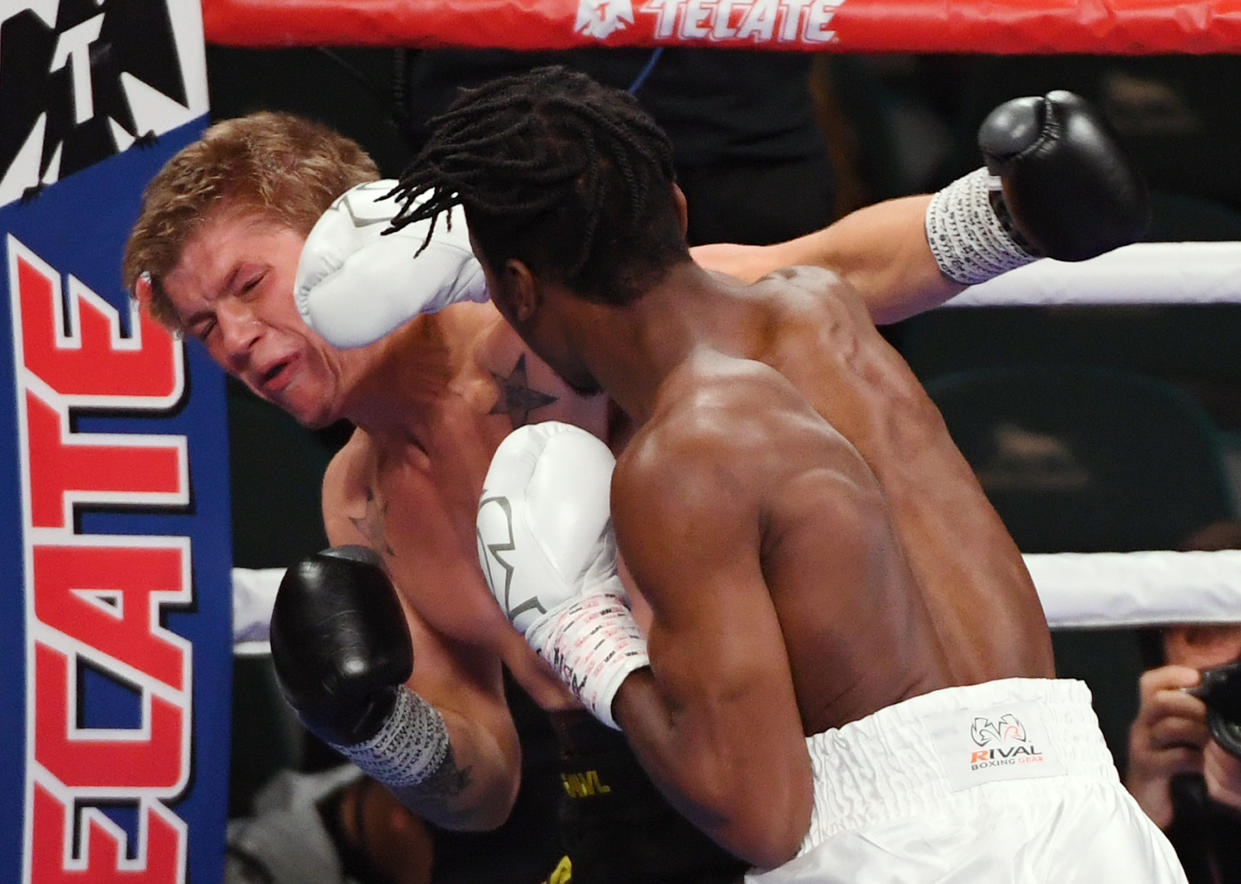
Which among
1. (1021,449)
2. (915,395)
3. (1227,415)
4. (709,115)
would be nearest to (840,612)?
(915,395)

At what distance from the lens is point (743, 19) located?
1832mm

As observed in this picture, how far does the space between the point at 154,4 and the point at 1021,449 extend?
1.41m

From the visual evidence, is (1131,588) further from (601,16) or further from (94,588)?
(94,588)

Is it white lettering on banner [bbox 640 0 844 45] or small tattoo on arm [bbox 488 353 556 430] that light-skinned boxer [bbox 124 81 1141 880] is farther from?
white lettering on banner [bbox 640 0 844 45]

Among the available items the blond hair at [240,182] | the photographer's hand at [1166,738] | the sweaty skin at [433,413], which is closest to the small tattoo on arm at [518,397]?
the sweaty skin at [433,413]

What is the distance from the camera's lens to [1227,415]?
7.51 ft

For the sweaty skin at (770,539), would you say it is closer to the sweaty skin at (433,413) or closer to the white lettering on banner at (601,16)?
the sweaty skin at (433,413)

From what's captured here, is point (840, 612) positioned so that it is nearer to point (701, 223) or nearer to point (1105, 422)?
point (701, 223)

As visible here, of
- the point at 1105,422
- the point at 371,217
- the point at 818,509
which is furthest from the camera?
the point at 1105,422

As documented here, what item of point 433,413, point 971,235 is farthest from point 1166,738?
point 433,413

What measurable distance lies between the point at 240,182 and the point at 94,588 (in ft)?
1.78

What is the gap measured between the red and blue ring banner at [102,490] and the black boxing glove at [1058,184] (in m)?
0.96

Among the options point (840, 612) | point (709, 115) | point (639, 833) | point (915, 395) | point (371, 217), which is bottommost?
point (639, 833)

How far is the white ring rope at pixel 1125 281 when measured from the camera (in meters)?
1.96
